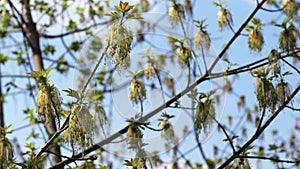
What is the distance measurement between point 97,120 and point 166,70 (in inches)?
22.6

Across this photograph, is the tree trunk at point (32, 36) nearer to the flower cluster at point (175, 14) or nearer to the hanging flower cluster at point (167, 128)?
the flower cluster at point (175, 14)

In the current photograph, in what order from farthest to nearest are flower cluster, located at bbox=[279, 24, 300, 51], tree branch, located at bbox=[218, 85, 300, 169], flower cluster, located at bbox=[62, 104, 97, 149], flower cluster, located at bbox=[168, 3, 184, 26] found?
flower cluster, located at bbox=[168, 3, 184, 26]
flower cluster, located at bbox=[279, 24, 300, 51]
tree branch, located at bbox=[218, 85, 300, 169]
flower cluster, located at bbox=[62, 104, 97, 149]

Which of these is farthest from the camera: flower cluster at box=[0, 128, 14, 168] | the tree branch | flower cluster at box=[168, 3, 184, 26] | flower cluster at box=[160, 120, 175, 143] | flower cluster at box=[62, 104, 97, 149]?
flower cluster at box=[168, 3, 184, 26]

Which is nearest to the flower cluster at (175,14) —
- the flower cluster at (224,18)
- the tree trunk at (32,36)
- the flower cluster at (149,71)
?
the flower cluster at (224,18)

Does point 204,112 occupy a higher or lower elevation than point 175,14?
lower

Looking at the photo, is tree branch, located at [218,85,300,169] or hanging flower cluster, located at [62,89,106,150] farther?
tree branch, located at [218,85,300,169]

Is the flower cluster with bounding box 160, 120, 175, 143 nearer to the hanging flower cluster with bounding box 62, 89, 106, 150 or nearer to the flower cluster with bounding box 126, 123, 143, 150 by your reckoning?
the flower cluster with bounding box 126, 123, 143, 150

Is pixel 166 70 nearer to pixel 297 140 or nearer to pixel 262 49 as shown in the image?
pixel 262 49


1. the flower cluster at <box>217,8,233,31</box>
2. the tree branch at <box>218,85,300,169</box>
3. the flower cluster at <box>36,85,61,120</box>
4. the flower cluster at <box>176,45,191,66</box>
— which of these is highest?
the flower cluster at <box>217,8,233,31</box>

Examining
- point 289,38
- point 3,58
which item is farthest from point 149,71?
point 3,58

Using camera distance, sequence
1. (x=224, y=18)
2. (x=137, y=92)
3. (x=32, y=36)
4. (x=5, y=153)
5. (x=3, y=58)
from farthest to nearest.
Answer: (x=3, y=58) < (x=32, y=36) < (x=224, y=18) < (x=137, y=92) < (x=5, y=153)

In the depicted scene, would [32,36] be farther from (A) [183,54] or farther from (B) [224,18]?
(A) [183,54]

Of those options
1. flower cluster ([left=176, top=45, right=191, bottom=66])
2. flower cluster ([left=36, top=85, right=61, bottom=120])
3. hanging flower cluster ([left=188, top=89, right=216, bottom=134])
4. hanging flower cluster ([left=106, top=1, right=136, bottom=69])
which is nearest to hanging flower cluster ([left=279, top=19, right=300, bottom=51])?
flower cluster ([left=176, top=45, right=191, bottom=66])

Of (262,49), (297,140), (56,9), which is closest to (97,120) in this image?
(262,49)
